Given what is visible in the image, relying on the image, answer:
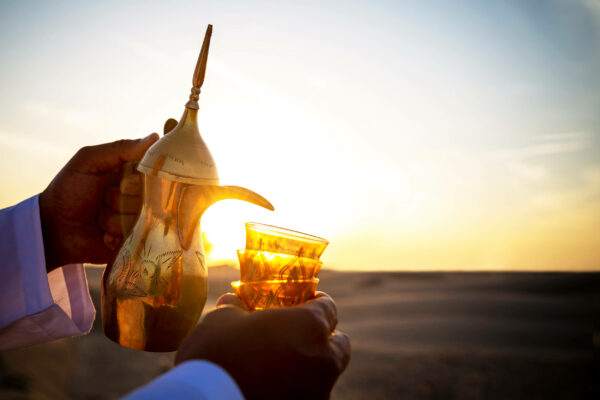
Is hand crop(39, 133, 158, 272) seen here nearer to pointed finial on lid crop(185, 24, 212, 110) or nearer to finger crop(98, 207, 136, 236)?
finger crop(98, 207, 136, 236)

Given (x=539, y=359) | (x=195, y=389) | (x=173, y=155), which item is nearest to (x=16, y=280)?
(x=173, y=155)

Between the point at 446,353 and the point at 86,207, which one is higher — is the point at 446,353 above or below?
below

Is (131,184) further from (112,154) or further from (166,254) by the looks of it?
(166,254)

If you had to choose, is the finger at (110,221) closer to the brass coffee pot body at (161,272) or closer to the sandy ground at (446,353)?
the brass coffee pot body at (161,272)

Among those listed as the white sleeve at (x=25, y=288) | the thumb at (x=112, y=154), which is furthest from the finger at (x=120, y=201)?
the white sleeve at (x=25, y=288)

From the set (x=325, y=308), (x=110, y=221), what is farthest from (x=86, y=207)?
(x=325, y=308)

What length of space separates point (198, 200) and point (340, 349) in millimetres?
599

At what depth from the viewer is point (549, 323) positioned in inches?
96.0

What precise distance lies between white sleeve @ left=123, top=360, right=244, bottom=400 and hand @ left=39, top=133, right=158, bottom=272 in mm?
954

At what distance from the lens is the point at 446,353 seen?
2076 mm

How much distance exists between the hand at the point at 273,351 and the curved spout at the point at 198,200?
43 centimetres

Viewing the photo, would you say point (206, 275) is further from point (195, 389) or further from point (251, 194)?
point (195, 389)

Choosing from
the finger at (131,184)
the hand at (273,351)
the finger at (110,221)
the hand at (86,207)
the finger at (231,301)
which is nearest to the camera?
the hand at (273,351)

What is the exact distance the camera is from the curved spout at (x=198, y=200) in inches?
45.9
